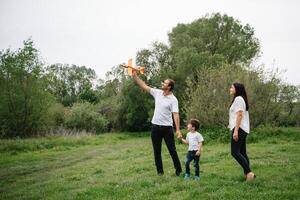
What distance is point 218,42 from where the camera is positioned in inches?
2124

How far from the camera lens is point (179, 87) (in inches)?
1937

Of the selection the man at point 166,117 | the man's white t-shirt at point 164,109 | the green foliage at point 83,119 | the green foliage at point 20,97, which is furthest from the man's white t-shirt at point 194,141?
the green foliage at point 83,119

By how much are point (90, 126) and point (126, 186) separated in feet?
141

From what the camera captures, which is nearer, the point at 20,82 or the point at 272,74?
the point at 272,74

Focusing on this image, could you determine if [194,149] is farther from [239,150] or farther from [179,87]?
[179,87]

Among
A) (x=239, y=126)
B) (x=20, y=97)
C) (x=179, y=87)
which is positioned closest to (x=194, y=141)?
(x=239, y=126)

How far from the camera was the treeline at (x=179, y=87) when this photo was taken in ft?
95.6

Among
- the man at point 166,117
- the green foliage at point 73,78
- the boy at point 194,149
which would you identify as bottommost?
the boy at point 194,149

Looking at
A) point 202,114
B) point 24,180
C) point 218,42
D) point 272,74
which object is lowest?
point 24,180

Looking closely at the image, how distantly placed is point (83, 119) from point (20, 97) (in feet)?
52.7

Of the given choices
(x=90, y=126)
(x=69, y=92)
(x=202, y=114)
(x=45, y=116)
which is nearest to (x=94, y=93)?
(x=69, y=92)

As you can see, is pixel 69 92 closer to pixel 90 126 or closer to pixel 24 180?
pixel 90 126

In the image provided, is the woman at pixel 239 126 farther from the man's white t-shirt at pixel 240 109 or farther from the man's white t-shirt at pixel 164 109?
the man's white t-shirt at pixel 164 109

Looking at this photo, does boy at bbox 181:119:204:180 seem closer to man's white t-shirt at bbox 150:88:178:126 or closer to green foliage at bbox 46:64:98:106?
man's white t-shirt at bbox 150:88:178:126
